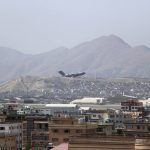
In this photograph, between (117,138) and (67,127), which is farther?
(67,127)

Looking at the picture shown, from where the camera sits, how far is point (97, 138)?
912 inches

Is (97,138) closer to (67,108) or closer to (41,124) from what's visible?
(41,124)

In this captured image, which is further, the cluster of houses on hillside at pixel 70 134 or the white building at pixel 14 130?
the white building at pixel 14 130

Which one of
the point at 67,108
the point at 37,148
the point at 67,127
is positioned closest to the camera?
the point at 67,127

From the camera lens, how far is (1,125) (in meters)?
53.8

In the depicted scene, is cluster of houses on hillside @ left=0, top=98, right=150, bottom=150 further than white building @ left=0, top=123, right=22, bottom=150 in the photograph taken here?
No

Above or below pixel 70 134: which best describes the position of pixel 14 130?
above

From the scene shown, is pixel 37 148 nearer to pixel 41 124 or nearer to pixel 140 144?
pixel 41 124

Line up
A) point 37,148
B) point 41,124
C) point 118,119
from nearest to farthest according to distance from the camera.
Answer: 1. point 37,148
2. point 41,124
3. point 118,119

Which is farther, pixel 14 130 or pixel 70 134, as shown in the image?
pixel 14 130

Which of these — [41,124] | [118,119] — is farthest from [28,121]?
[118,119]

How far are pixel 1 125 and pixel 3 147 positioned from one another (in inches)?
379

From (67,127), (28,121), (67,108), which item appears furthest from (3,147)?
(67,108)

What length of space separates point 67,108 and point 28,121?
71.5 m
